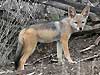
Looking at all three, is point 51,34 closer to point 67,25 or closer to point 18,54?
point 67,25

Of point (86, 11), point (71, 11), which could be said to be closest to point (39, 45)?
point (71, 11)

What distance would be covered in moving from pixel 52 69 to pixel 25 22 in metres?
→ 1.68

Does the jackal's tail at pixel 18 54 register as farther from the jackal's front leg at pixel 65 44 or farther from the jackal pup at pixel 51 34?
the jackal's front leg at pixel 65 44

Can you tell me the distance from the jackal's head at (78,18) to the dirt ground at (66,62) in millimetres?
779

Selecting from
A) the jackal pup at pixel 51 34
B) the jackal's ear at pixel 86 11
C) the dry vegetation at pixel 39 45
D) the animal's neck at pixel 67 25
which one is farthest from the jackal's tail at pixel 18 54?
the jackal's ear at pixel 86 11

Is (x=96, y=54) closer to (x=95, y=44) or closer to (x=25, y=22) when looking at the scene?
(x=95, y=44)

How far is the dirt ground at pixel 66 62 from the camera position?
256 inches

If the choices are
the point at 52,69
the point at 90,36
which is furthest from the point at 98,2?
the point at 52,69

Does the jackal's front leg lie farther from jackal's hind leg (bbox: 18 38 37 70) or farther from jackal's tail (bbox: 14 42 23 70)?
jackal's tail (bbox: 14 42 23 70)

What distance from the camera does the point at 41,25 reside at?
7379 mm

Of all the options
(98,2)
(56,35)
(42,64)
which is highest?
(98,2)

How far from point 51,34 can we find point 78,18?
2.30ft

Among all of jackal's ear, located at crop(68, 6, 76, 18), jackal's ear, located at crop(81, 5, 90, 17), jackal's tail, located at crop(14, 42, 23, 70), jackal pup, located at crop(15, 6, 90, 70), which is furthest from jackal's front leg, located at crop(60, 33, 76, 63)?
jackal's tail, located at crop(14, 42, 23, 70)

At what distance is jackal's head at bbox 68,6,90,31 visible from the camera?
24.2 ft
